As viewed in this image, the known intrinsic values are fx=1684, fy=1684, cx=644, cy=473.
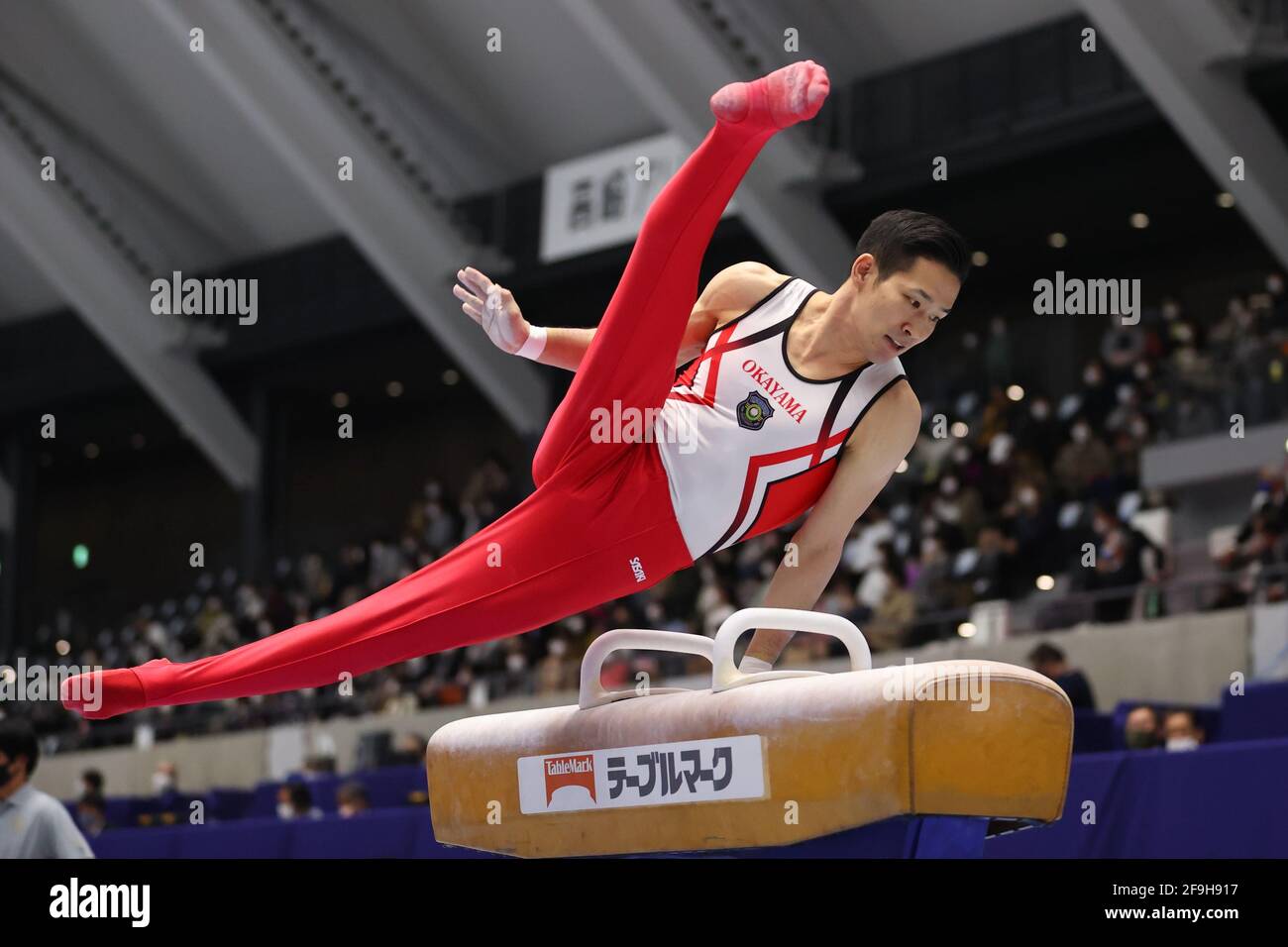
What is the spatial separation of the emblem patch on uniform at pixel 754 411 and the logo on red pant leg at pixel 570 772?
0.79m

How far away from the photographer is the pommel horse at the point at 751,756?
9.44 feet

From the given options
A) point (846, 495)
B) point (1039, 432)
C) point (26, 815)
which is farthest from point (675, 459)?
point (1039, 432)

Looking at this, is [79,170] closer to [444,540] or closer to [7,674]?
[444,540]

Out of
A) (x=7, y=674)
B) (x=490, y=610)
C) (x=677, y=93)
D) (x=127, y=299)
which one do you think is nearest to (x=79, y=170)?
(x=127, y=299)

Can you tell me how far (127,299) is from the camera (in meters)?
19.6

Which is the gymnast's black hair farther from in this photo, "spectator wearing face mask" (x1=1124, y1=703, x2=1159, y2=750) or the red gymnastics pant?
"spectator wearing face mask" (x1=1124, y1=703, x2=1159, y2=750)

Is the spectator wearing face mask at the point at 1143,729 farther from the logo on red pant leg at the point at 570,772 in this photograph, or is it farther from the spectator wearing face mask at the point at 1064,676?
the logo on red pant leg at the point at 570,772

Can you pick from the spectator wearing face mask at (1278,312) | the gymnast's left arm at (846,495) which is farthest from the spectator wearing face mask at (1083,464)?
the gymnast's left arm at (846,495)

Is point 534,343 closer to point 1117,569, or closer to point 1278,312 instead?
point 1117,569

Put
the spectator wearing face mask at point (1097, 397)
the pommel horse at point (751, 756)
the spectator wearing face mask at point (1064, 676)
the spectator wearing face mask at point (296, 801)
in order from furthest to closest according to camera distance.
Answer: the spectator wearing face mask at point (1097, 397)
the spectator wearing face mask at point (296, 801)
the spectator wearing face mask at point (1064, 676)
the pommel horse at point (751, 756)

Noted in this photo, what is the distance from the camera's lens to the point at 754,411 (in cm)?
366

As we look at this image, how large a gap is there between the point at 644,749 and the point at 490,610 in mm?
483

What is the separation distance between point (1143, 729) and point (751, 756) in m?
4.26

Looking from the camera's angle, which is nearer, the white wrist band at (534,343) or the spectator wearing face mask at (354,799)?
the white wrist band at (534,343)
